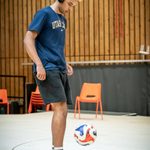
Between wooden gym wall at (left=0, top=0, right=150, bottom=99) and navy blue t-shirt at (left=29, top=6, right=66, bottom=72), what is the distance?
6838 mm

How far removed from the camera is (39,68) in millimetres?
3277

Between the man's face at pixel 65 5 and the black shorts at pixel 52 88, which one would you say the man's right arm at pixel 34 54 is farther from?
the man's face at pixel 65 5

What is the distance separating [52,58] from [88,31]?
7796 millimetres

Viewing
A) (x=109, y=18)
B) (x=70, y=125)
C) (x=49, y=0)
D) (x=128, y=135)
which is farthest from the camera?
(x=49, y=0)

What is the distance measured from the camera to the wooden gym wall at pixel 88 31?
1023 cm

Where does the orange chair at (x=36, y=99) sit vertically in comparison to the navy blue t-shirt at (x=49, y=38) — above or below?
below

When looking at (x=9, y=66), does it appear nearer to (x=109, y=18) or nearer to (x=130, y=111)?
(x=109, y=18)

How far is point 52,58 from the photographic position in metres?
3.41

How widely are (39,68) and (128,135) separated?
9.09ft

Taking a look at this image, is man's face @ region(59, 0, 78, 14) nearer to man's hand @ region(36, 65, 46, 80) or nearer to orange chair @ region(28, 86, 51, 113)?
man's hand @ region(36, 65, 46, 80)

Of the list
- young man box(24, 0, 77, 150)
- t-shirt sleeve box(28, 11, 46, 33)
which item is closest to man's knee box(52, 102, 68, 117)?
young man box(24, 0, 77, 150)

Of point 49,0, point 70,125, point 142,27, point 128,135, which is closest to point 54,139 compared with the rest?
point 128,135

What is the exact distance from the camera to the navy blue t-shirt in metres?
3.40

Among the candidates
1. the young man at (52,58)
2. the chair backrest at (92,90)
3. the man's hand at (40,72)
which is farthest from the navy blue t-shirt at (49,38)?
the chair backrest at (92,90)
